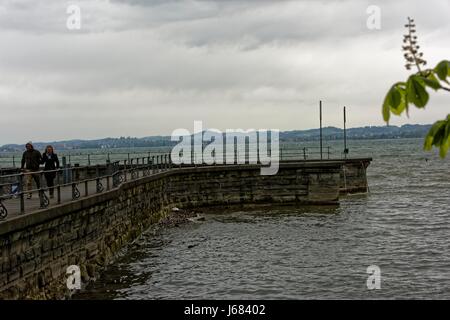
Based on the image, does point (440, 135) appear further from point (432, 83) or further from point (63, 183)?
point (63, 183)

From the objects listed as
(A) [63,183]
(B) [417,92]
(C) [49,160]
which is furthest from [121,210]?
(B) [417,92]

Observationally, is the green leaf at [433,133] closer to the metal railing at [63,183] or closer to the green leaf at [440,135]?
the green leaf at [440,135]

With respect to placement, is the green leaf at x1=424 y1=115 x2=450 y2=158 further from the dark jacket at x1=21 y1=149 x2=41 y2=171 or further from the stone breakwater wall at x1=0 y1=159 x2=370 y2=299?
the dark jacket at x1=21 y1=149 x2=41 y2=171

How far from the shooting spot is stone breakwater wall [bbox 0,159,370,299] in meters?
12.0

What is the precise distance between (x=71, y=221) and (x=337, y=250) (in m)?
10.4

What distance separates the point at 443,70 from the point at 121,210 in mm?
20364

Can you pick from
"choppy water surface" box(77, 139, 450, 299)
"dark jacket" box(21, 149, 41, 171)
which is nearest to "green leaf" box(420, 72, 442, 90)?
"choppy water surface" box(77, 139, 450, 299)

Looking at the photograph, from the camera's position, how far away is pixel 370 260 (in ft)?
64.5

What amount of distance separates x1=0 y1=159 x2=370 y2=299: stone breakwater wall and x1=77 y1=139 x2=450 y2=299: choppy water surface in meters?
1.00

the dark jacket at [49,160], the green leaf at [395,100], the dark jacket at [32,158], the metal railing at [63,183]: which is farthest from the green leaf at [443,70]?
the dark jacket at [49,160]

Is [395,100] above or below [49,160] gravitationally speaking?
above

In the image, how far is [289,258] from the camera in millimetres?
20312
